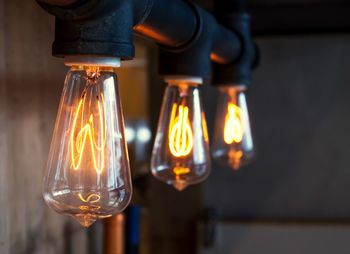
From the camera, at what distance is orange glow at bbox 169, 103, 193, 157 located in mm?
1125

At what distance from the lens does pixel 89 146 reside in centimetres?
72

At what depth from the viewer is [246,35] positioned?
63.9 inches

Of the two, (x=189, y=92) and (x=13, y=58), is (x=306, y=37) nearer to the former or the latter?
(x=13, y=58)

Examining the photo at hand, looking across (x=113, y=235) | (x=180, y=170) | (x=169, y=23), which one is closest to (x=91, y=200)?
(x=169, y=23)

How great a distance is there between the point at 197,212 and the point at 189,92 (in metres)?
1.87

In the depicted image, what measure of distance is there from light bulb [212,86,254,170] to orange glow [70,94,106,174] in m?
0.82

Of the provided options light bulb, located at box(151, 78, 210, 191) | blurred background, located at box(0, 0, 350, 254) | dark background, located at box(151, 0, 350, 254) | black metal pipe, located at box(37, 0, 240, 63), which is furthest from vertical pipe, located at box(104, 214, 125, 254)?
black metal pipe, located at box(37, 0, 240, 63)

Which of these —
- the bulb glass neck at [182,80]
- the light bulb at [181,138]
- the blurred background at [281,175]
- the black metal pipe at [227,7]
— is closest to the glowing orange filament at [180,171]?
the light bulb at [181,138]

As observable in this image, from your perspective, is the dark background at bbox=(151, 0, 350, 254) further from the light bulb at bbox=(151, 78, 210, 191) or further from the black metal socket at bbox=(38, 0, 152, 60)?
the black metal socket at bbox=(38, 0, 152, 60)

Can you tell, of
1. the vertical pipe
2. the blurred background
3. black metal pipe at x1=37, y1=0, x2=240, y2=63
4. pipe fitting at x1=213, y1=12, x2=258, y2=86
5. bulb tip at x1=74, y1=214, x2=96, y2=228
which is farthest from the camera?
the blurred background

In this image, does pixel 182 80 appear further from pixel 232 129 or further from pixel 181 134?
pixel 232 129

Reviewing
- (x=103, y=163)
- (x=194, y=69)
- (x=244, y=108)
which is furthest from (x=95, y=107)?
(x=244, y=108)

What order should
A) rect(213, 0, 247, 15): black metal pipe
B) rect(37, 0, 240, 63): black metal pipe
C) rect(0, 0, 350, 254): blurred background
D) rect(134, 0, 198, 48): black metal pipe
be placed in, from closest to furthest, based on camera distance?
1. rect(37, 0, 240, 63): black metal pipe
2. rect(134, 0, 198, 48): black metal pipe
3. rect(213, 0, 247, 15): black metal pipe
4. rect(0, 0, 350, 254): blurred background

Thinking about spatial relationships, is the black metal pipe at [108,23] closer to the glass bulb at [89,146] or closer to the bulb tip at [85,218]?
the glass bulb at [89,146]
